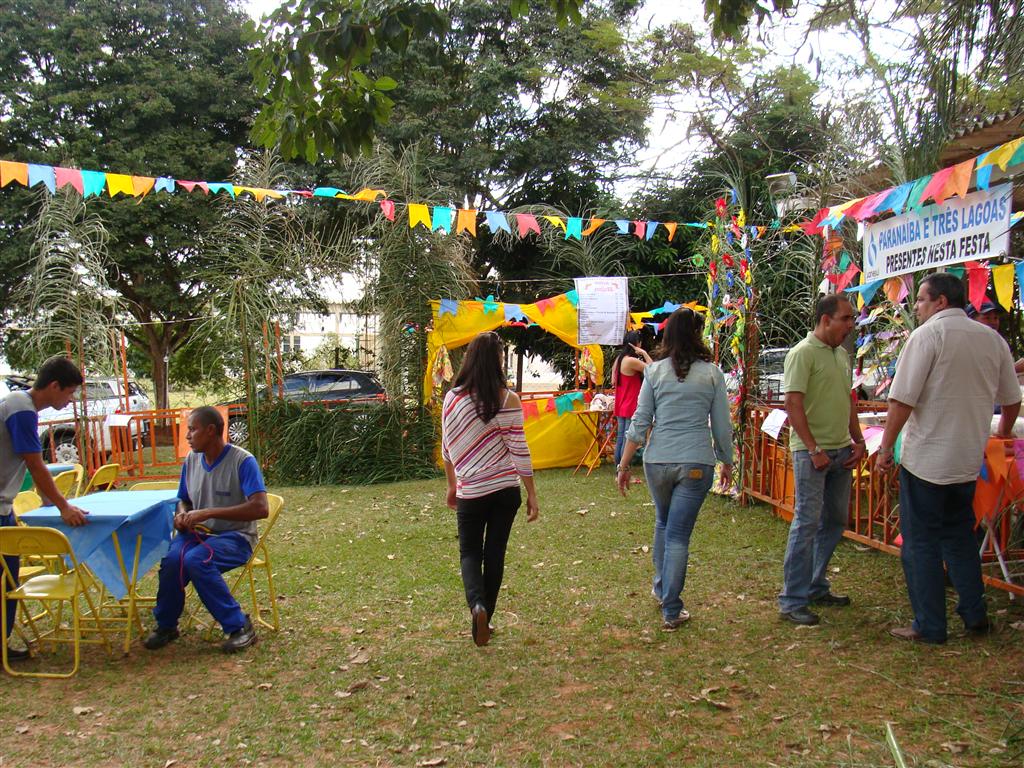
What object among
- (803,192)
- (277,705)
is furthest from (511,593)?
(803,192)

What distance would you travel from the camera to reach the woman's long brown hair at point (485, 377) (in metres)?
4.21

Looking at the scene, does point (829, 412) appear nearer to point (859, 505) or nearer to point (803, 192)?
point (859, 505)

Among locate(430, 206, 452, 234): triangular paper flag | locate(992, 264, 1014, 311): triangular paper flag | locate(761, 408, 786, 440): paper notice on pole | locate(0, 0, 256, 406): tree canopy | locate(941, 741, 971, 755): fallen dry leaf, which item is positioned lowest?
locate(941, 741, 971, 755): fallen dry leaf

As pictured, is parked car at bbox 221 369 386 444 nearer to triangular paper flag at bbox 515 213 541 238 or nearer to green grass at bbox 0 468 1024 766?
triangular paper flag at bbox 515 213 541 238

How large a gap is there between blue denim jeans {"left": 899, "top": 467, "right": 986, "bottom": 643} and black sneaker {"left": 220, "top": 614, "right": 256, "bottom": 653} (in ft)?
11.6

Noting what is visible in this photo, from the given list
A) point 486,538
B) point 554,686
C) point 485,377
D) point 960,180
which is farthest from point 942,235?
point 554,686

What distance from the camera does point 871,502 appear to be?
17.9ft

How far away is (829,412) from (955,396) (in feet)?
2.13

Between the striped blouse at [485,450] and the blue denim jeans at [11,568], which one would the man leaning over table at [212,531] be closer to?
the blue denim jeans at [11,568]

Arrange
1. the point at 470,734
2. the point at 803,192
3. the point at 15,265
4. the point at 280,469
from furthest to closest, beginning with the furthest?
the point at 15,265 < the point at 280,469 < the point at 803,192 < the point at 470,734

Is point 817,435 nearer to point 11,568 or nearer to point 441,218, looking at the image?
point 11,568

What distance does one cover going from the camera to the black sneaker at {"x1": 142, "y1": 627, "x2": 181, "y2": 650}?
4.39m

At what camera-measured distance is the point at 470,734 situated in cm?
332

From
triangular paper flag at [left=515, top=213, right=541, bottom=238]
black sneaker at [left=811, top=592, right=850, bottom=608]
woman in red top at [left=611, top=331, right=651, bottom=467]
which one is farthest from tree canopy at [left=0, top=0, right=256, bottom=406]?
black sneaker at [left=811, top=592, right=850, bottom=608]
